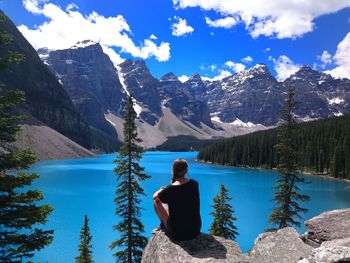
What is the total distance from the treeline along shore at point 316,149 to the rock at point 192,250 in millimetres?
101902

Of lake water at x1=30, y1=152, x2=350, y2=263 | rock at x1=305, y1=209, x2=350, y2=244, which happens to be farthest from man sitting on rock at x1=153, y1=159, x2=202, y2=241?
lake water at x1=30, y1=152, x2=350, y2=263

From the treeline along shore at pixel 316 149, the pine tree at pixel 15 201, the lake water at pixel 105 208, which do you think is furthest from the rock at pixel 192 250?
the treeline along shore at pixel 316 149

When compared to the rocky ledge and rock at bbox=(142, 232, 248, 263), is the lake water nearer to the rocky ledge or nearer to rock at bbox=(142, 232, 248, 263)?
the rocky ledge

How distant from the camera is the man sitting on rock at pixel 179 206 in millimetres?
9633

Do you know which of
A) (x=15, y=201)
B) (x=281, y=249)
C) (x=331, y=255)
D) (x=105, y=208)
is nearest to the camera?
(x=331, y=255)

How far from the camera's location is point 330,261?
7059mm

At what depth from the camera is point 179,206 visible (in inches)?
381

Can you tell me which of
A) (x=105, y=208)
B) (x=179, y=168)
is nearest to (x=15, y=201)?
(x=179, y=168)

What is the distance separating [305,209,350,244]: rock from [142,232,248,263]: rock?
12.5 feet

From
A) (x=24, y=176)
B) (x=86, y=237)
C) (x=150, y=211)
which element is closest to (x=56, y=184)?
(x=150, y=211)

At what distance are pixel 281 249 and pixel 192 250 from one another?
303cm

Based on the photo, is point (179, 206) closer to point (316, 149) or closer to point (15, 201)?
point (15, 201)

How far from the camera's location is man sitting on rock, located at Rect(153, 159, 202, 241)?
9.63 m

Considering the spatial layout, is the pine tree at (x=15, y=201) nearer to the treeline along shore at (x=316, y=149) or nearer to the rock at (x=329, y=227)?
the rock at (x=329, y=227)
